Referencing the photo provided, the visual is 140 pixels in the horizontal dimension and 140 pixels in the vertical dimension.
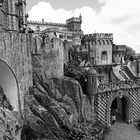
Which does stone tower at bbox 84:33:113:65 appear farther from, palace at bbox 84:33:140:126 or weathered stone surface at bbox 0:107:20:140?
Result: weathered stone surface at bbox 0:107:20:140

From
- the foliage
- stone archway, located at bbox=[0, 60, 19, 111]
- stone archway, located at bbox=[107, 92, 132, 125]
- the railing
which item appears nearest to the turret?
the railing

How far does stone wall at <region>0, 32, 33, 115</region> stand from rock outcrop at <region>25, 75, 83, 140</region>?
113 centimetres

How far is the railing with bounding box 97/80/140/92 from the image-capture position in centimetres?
2739

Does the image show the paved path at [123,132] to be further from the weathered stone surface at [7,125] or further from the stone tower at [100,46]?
the stone tower at [100,46]

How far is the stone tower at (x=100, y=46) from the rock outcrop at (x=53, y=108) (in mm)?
19475

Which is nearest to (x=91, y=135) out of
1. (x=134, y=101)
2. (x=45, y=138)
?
(x=45, y=138)

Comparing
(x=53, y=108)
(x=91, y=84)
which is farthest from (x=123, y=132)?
(x=53, y=108)

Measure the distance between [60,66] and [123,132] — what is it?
12197mm

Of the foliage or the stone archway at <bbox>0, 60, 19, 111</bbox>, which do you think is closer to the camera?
the stone archway at <bbox>0, 60, 19, 111</bbox>

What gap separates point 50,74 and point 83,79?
624cm

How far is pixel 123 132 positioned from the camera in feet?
89.7

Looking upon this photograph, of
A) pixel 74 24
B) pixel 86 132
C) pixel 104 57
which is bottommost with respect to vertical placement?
pixel 86 132

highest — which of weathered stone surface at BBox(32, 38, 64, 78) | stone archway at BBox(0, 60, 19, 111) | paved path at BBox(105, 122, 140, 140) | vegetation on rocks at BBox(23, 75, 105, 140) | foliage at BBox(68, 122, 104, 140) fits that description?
weathered stone surface at BBox(32, 38, 64, 78)

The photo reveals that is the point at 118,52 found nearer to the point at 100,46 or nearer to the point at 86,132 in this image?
the point at 100,46
